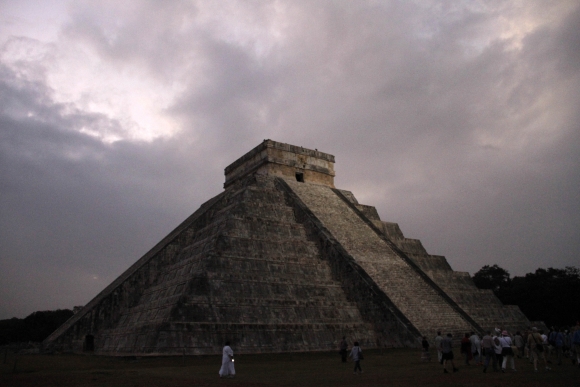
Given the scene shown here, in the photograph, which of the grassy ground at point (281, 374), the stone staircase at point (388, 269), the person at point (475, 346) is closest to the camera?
the grassy ground at point (281, 374)

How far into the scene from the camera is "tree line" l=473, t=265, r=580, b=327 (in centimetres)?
3219

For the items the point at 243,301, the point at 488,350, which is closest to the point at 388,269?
the point at 243,301

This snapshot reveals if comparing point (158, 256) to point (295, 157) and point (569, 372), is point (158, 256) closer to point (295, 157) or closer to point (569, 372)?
point (295, 157)

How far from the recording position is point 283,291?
1711cm

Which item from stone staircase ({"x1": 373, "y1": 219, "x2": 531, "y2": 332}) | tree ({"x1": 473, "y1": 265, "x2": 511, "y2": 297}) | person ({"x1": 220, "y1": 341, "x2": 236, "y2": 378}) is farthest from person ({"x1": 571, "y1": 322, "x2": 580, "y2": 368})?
tree ({"x1": 473, "y1": 265, "x2": 511, "y2": 297})

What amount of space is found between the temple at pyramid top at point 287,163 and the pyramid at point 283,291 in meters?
1.79

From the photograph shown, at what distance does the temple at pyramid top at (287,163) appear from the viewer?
91.9 feet

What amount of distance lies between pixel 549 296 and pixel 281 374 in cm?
2889

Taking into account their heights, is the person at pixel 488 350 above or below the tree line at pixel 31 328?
below

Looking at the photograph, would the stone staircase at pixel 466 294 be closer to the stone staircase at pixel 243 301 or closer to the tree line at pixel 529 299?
the stone staircase at pixel 243 301

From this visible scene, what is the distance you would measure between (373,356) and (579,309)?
23.5 m

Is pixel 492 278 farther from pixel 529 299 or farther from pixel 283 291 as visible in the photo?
pixel 283 291

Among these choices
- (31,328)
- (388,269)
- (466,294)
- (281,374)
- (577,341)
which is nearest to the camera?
(281,374)

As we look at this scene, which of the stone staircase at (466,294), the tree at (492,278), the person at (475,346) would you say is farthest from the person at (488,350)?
the tree at (492,278)
